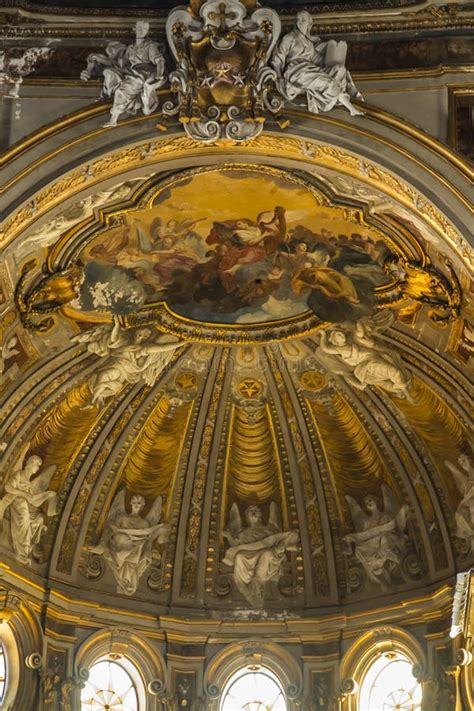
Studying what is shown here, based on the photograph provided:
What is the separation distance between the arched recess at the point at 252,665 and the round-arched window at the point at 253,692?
0.08 m

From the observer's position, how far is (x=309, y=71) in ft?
65.6

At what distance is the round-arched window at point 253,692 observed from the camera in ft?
79.4

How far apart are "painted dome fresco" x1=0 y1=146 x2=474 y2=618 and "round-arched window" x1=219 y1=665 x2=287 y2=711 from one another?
90cm

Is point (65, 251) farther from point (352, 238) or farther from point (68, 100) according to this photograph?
point (352, 238)

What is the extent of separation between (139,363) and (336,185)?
4.14m

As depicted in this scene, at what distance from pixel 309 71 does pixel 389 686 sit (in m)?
8.80

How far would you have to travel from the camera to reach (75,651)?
23.8 m

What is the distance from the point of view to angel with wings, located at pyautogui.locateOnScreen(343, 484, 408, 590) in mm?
24406

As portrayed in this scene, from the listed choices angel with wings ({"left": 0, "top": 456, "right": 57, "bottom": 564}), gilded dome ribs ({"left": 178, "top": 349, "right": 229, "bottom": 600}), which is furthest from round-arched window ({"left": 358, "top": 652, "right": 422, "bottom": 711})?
angel with wings ({"left": 0, "top": 456, "right": 57, "bottom": 564})

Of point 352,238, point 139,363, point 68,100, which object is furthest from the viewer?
point 139,363

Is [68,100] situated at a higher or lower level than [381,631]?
higher

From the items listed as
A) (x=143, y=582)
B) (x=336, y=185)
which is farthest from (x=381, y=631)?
(x=336, y=185)

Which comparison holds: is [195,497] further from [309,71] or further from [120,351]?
[309,71]

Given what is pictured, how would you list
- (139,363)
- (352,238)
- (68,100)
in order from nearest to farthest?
(68,100) → (352,238) → (139,363)
